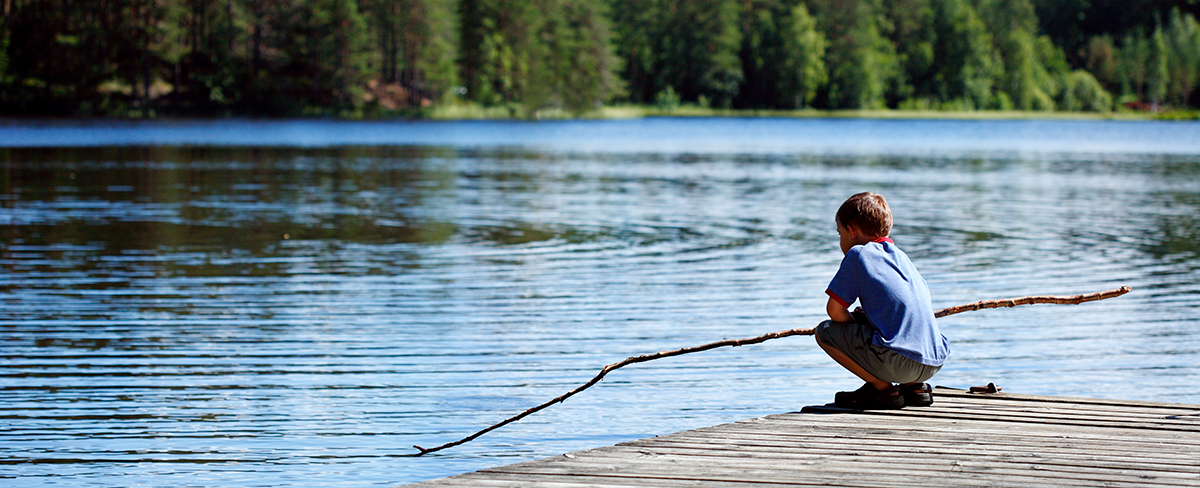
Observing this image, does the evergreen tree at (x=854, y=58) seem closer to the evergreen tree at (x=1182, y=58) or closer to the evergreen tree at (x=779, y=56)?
the evergreen tree at (x=779, y=56)

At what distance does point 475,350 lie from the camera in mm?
9633

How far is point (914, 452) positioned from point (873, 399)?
912 millimetres

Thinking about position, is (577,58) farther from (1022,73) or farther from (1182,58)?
(1182,58)

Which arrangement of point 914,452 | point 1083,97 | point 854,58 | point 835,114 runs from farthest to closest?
1. point 1083,97
2. point 854,58
3. point 835,114
4. point 914,452

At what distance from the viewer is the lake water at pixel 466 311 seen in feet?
23.4

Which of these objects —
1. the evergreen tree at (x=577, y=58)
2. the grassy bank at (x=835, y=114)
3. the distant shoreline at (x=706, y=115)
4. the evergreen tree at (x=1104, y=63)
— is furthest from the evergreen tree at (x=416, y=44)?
the evergreen tree at (x=1104, y=63)

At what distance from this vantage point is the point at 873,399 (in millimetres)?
5934

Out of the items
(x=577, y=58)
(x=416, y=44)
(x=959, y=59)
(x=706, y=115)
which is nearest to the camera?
(x=416, y=44)

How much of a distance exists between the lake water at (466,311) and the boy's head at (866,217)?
203 centimetres

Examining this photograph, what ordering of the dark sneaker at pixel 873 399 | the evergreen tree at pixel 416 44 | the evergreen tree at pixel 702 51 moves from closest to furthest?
the dark sneaker at pixel 873 399 < the evergreen tree at pixel 416 44 < the evergreen tree at pixel 702 51

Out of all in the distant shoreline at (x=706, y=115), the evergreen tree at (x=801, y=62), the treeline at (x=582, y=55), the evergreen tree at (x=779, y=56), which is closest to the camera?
the treeline at (x=582, y=55)

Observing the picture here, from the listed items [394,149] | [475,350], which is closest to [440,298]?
[475,350]

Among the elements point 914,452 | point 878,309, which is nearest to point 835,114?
point 878,309

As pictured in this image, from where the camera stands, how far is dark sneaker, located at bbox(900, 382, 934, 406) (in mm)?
5977
